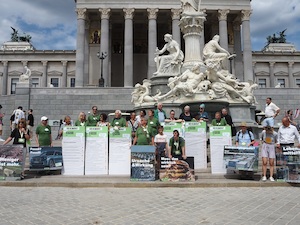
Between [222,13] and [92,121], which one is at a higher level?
[222,13]

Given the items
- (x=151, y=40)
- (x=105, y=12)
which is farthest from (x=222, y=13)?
(x=105, y=12)

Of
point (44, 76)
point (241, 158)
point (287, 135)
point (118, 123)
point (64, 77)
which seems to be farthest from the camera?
point (44, 76)

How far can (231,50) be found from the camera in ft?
184

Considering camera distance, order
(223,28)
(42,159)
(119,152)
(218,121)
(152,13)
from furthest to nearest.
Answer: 1. (223,28)
2. (152,13)
3. (218,121)
4. (119,152)
5. (42,159)

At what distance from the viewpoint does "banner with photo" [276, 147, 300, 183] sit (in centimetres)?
906

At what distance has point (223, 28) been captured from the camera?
47.8m

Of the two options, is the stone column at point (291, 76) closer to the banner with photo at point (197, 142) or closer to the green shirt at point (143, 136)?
the banner with photo at point (197, 142)

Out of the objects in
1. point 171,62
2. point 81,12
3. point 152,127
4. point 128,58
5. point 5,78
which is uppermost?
point 81,12

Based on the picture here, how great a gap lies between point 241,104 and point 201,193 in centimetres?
977

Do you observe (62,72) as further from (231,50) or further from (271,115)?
(271,115)

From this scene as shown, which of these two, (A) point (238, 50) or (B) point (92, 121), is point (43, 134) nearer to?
(B) point (92, 121)

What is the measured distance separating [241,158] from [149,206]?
157 inches

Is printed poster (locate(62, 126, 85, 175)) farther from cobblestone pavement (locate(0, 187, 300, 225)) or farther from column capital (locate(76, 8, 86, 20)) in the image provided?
column capital (locate(76, 8, 86, 20))

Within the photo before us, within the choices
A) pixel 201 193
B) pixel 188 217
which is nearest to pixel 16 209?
pixel 188 217
